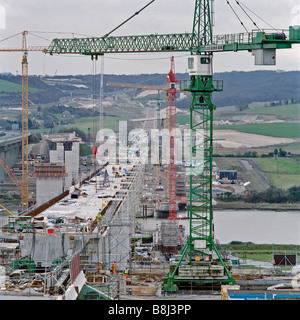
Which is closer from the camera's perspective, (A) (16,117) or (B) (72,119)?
(A) (16,117)

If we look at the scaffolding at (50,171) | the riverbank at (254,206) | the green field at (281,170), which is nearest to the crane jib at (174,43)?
the scaffolding at (50,171)

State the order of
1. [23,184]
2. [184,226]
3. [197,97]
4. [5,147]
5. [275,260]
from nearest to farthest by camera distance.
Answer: [197,97] < [275,260] < [184,226] < [23,184] < [5,147]

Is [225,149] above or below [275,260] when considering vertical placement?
above

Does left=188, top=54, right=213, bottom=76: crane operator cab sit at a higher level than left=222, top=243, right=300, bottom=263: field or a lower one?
higher

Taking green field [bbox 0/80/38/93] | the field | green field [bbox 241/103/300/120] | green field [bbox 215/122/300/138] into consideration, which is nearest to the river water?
the field

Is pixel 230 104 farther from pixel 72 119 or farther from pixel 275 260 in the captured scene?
pixel 275 260

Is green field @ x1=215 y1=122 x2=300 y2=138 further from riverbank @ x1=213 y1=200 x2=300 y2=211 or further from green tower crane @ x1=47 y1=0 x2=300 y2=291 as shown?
green tower crane @ x1=47 y1=0 x2=300 y2=291
